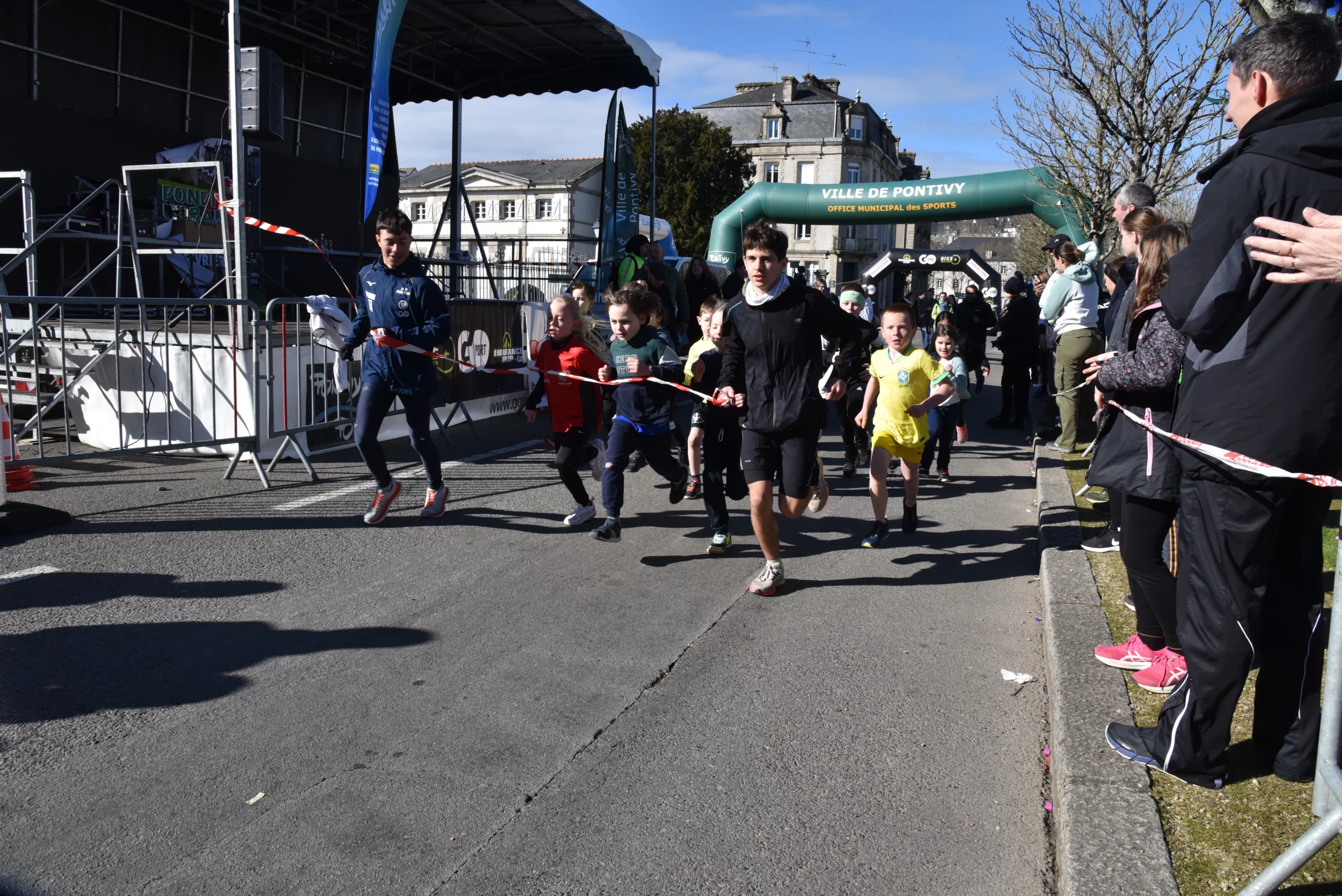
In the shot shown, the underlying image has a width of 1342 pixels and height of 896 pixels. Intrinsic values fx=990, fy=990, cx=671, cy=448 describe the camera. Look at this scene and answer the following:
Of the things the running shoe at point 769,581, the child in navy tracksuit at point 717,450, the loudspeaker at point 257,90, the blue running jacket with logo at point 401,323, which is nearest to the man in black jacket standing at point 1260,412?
the running shoe at point 769,581

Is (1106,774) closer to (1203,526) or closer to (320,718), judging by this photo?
(1203,526)

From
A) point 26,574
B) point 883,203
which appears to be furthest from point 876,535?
point 883,203

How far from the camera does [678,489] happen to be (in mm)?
7320

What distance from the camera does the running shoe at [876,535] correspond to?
21.9 ft

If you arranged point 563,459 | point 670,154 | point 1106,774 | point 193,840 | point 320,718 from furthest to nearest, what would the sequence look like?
point 670,154
point 563,459
point 320,718
point 1106,774
point 193,840

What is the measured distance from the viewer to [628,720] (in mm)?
3828

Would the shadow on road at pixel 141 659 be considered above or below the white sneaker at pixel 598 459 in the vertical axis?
below

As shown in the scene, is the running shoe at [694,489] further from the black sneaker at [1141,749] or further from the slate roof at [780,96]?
→ the slate roof at [780,96]

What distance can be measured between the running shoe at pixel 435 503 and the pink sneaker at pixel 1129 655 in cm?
439

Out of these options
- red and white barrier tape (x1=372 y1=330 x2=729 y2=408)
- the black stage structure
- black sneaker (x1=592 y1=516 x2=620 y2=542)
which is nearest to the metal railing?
red and white barrier tape (x1=372 y1=330 x2=729 y2=408)

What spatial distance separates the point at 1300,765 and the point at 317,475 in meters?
7.07

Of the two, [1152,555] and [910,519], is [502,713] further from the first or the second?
[910,519]

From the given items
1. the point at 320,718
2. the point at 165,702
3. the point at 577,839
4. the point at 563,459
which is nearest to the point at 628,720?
the point at 577,839

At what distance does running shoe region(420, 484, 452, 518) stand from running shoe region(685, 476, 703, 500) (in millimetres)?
1958
